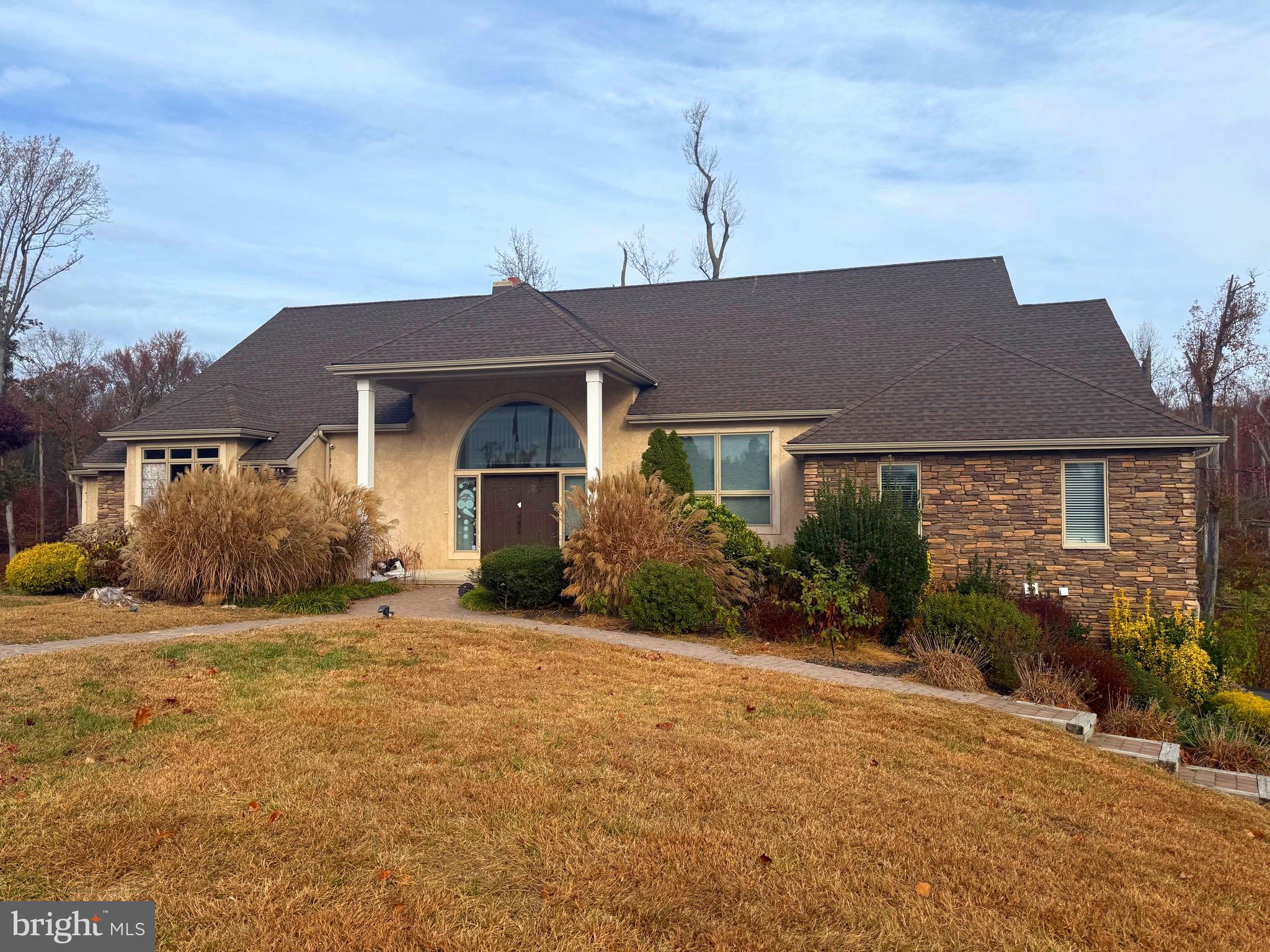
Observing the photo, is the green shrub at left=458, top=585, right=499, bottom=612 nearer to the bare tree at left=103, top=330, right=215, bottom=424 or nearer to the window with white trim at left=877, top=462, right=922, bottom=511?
the window with white trim at left=877, top=462, right=922, bottom=511

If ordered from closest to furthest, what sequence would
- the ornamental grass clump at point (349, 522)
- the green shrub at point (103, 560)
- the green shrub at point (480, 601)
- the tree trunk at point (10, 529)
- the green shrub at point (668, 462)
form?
the green shrub at point (480, 601) → the ornamental grass clump at point (349, 522) → the green shrub at point (103, 560) → the green shrub at point (668, 462) → the tree trunk at point (10, 529)

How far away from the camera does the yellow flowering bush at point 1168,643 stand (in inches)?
490

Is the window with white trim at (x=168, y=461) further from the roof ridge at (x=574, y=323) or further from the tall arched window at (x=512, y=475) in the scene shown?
the roof ridge at (x=574, y=323)

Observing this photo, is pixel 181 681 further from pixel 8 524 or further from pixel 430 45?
pixel 8 524

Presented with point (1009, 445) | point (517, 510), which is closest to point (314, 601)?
point (517, 510)

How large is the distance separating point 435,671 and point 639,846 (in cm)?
420

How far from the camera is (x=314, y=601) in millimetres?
13000

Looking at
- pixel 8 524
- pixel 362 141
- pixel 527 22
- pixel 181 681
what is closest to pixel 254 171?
pixel 362 141

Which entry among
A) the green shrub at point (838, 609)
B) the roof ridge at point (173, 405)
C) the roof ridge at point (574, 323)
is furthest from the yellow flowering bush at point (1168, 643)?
the roof ridge at point (173, 405)

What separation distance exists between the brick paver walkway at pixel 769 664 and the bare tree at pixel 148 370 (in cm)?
3133

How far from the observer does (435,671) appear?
8188mm

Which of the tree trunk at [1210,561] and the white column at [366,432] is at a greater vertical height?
the white column at [366,432]

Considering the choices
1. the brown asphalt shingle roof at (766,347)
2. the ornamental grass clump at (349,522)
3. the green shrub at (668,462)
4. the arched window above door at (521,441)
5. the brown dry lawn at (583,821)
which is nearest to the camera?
the brown dry lawn at (583,821)

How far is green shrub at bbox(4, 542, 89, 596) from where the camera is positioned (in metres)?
15.0
